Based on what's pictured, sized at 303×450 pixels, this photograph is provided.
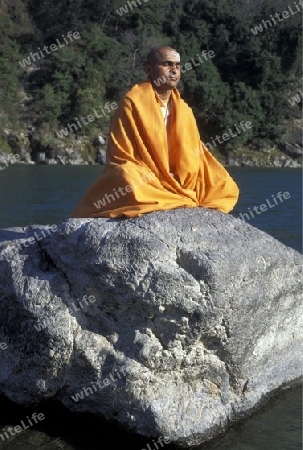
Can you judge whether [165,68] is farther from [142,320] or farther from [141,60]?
[141,60]

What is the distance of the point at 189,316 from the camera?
18.6 ft

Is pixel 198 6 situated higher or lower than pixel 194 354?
higher

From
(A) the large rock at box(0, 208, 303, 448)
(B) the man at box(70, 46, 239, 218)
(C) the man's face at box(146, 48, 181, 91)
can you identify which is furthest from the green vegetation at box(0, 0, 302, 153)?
(A) the large rock at box(0, 208, 303, 448)

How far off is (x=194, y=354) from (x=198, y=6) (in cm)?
6008

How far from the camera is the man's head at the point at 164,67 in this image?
6.43 metres

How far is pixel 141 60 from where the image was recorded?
188ft

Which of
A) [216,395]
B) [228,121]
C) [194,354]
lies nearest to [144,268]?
[194,354]

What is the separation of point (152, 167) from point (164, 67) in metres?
0.91

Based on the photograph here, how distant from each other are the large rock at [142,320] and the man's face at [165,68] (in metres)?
1.23

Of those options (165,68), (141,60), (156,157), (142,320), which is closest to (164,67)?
(165,68)

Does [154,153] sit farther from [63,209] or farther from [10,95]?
[10,95]

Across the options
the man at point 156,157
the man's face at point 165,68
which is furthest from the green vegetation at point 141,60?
the man's face at point 165,68

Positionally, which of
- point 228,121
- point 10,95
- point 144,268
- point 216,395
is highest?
point 10,95

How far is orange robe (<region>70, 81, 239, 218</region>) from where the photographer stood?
629 cm
